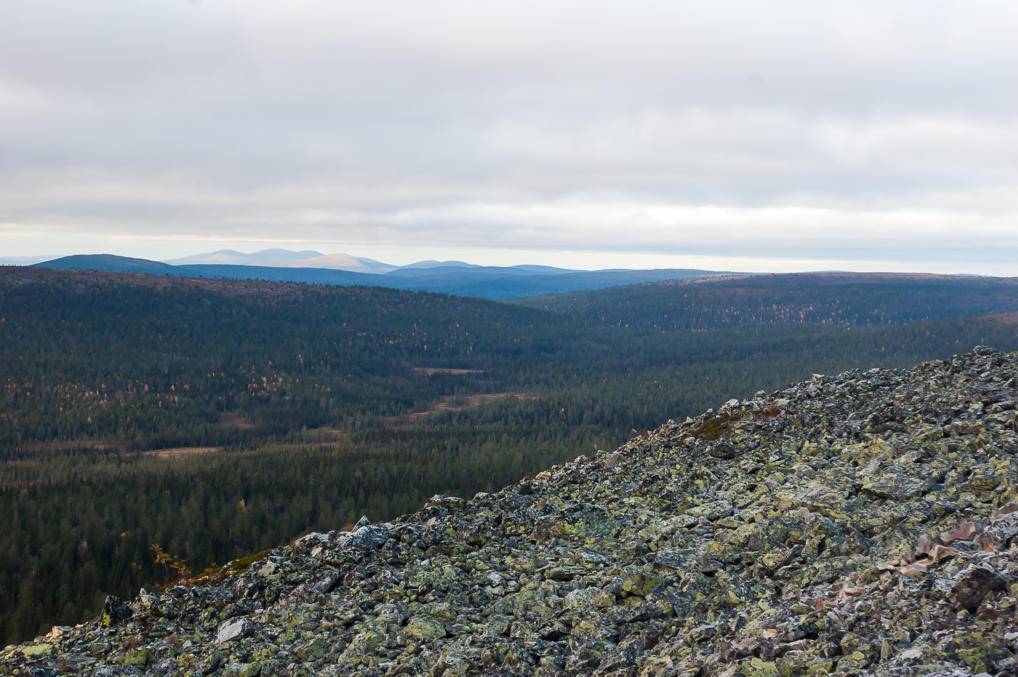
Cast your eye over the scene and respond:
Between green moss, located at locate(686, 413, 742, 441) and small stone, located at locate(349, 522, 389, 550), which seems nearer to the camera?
small stone, located at locate(349, 522, 389, 550)

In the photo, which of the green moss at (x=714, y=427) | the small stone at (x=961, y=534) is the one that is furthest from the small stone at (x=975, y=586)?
the green moss at (x=714, y=427)

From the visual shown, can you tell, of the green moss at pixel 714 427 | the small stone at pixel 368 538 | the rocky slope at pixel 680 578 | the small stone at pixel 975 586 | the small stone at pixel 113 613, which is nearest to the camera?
the small stone at pixel 975 586

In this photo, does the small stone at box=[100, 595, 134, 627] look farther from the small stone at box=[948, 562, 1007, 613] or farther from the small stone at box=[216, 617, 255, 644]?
the small stone at box=[948, 562, 1007, 613]

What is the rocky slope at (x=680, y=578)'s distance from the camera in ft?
46.1

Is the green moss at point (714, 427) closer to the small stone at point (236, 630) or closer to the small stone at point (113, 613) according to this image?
the small stone at point (236, 630)

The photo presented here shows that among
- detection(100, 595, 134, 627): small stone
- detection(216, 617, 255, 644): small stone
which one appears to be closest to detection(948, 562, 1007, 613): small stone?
detection(216, 617, 255, 644): small stone

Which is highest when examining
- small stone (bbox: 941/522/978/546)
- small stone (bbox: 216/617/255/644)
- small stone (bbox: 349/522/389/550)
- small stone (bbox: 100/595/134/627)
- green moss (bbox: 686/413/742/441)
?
small stone (bbox: 941/522/978/546)

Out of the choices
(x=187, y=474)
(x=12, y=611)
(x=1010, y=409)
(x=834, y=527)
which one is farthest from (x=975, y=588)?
(x=187, y=474)

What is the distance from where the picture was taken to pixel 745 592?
62.5 feet

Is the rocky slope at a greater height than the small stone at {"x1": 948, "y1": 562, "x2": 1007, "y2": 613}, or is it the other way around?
the small stone at {"x1": 948, "y1": 562, "x2": 1007, "y2": 613}

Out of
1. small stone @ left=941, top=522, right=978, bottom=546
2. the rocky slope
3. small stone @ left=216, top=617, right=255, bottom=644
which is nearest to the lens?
the rocky slope

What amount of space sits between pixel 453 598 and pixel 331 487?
126m

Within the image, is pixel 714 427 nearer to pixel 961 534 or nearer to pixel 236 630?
pixel 961 534

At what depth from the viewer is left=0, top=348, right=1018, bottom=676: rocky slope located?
554 inches
